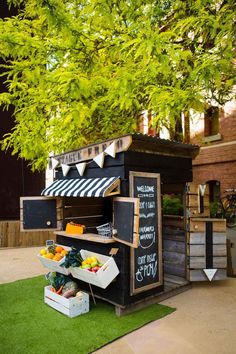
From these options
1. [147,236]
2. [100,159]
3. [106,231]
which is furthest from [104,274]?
[100,159]

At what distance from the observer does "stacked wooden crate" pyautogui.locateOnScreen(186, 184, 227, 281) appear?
21.6 feet

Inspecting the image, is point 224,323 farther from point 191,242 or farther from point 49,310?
point 49,310

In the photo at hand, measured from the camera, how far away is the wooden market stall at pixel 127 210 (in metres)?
5.37

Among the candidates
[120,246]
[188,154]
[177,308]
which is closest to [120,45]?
[188,154]

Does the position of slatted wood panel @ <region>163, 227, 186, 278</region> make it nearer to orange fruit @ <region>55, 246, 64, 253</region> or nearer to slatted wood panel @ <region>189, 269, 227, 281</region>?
slatted wood panel @ <region>189, 269, 227, 281</region>

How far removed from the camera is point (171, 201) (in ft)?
29.7

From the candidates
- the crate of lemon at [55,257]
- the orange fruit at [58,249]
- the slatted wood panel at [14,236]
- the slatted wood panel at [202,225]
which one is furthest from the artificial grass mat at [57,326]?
the slatted wood panel at [14,236]

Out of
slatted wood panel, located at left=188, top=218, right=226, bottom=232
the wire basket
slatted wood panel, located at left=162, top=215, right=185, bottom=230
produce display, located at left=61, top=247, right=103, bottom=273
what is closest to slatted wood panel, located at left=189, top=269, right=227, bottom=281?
slatted wood panel, located at left=188, top=218, right=226, bottom=232

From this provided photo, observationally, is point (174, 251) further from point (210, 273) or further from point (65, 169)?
point (65, 169)

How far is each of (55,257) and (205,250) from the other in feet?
10.0

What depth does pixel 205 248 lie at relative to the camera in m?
6.61

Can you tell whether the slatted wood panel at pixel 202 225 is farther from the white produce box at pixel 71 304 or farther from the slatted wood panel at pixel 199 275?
the white produce box at pixel 71 304

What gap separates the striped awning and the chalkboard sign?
27 cm

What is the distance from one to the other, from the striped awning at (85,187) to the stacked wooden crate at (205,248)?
6.78 feet
